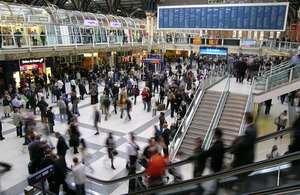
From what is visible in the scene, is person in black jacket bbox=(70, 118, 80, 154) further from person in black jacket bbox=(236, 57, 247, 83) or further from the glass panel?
the glass panel

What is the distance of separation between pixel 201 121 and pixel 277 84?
4205mm

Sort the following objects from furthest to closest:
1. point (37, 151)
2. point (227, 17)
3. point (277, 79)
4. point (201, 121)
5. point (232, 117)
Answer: point (227, 17)
point (277, 79)
point (201, 121)
point (232, 117)
point (37, 151)

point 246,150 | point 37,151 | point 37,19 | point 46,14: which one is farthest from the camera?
point 46,14

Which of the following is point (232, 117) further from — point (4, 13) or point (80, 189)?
point (4, 13)

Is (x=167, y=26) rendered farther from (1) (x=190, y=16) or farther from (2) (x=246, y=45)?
(2) (x=246, y=45)

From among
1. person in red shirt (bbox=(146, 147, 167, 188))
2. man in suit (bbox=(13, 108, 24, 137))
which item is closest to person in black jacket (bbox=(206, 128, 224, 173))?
person in red shirt (bbox=(146, 147, 167, 188))

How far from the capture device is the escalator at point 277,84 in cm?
1061

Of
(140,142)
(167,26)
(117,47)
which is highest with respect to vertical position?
(167,26)

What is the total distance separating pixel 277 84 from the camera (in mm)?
Answer: 11078

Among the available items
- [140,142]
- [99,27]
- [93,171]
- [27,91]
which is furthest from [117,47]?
[93,171]

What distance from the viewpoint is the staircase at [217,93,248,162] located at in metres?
9.68

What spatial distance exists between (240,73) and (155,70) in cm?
1231

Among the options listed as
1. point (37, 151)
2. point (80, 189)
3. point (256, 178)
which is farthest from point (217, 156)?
point (37, 151)

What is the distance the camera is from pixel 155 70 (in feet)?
84.0
